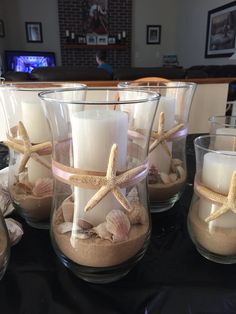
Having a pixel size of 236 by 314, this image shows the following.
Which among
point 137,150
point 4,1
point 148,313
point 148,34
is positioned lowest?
point 148,313

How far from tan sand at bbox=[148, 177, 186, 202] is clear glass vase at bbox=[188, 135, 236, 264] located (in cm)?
9

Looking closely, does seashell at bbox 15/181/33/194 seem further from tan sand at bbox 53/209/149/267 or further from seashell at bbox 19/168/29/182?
tan sand at bbox 53/209/149/267

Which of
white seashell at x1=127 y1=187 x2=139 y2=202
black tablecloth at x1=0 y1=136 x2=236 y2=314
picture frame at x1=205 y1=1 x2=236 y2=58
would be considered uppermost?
picture frame at x1=205 y1=1 x2=236 y2=58

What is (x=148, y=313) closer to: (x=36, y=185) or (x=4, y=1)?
(x=36, y=185)

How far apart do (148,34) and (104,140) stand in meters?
5.99

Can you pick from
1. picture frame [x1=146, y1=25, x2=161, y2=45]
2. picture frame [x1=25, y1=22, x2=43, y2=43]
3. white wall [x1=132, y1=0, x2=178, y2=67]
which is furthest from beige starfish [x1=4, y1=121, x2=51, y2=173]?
picture frame [x1=146, y1=25, x2=161, y2=45]

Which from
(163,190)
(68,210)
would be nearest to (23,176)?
(68,210)

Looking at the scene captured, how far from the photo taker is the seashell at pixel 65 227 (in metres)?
0.34

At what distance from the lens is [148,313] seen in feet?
1.01

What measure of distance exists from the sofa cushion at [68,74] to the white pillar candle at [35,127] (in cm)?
170

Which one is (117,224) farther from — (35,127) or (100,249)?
(35,127)

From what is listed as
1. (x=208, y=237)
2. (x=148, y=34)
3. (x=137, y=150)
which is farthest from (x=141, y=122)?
(x=148, y=34)

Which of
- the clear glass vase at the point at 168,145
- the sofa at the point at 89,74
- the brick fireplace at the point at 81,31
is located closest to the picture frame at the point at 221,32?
the brick fireplace at the point at 81,31

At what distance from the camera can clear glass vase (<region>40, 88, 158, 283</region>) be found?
1.04 ft
